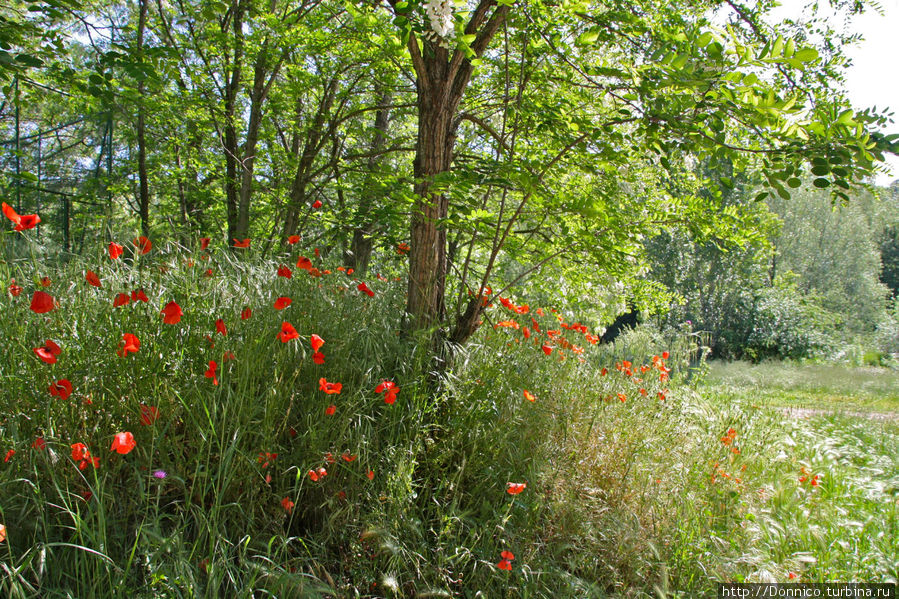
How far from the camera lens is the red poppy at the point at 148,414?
66.3 inches

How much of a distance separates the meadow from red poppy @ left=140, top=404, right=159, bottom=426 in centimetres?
1

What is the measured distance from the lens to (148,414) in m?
1.72

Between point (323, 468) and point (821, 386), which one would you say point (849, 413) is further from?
point (323, 468)

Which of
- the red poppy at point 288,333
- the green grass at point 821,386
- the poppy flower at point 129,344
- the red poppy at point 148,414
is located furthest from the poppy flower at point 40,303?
the green grass at point 821,386

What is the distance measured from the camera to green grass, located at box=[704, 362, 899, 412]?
26.7 feet

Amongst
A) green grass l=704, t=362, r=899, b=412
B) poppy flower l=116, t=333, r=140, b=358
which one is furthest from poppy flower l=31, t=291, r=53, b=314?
green grass l=704, t=362, r=899, b=412

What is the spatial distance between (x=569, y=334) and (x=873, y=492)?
7.19 ft

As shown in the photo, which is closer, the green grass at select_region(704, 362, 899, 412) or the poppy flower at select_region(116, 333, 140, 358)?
the poppy flower at select_region(116, 333, 140, 358)

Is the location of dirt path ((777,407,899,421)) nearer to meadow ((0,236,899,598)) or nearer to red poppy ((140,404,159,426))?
meadow ((0,236,899,598))

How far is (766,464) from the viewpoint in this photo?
11.4 feet

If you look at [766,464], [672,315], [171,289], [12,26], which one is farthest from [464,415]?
[672,315]

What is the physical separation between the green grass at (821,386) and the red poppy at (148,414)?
729 cm

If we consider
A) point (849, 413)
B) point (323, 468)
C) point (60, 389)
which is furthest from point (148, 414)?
point (849, 413)

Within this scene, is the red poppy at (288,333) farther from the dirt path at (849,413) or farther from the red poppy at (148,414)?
the dirt path at (849,413)
